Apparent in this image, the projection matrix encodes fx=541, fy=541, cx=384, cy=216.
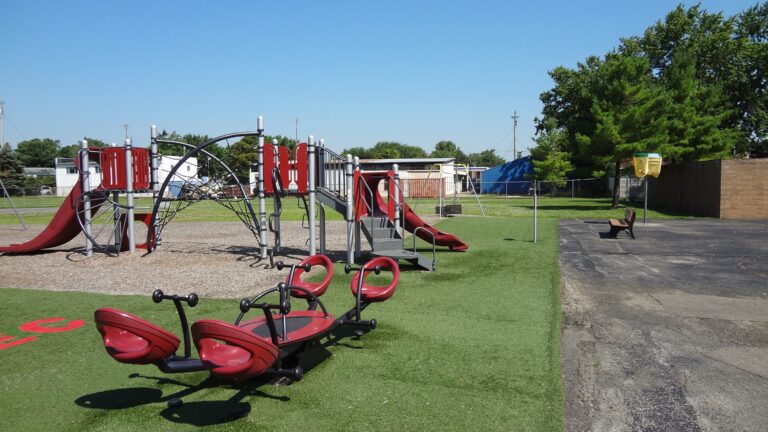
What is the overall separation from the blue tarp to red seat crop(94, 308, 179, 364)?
176 ft

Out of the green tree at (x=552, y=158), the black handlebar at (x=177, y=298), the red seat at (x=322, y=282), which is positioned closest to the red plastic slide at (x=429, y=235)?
the red seat at (x=322, y=282)

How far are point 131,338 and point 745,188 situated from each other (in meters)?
27.0

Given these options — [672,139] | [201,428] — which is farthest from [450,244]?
[672,139]

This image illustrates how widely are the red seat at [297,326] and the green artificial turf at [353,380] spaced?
408 millimetres

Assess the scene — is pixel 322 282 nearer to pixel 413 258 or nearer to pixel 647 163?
pixel 413 258

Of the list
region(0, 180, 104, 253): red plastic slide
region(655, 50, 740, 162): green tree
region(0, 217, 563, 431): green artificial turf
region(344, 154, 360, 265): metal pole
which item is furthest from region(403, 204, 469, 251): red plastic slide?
region(655, 50, 740, 162): green tree

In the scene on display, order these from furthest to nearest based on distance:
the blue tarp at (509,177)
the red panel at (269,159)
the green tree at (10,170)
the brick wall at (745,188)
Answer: the green tree at (10,170) → the blue tarp at (509,177) → the brick wall at (745,188) → the red panel at (269,159)

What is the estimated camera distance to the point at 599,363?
5.23m

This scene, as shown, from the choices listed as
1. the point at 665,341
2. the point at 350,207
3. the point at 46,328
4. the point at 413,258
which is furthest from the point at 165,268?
the point at 665,341

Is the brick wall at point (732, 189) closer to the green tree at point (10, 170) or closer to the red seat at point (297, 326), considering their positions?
the red seat at point (297, 326)

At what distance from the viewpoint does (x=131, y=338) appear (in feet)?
12.5

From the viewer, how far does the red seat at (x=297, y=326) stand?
458cm

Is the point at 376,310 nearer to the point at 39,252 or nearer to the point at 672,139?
the point at 39,252

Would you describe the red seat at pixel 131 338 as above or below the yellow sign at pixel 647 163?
below
